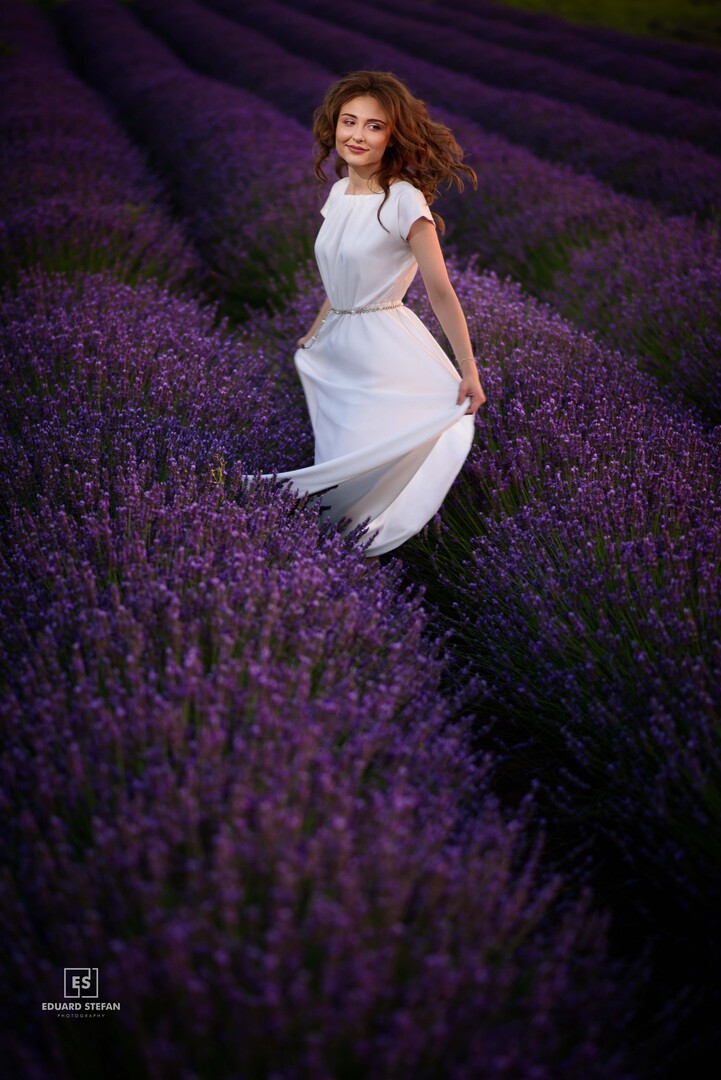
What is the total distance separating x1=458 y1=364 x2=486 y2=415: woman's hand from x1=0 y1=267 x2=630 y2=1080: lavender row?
1.85ft

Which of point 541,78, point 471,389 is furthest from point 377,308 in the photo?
point 541,78

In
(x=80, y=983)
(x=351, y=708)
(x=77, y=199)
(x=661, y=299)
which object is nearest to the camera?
(x=80, y=983)

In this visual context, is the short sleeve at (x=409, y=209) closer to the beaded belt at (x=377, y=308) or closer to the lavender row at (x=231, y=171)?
the beaded belt at (x=377, y=308)

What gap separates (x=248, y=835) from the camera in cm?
103

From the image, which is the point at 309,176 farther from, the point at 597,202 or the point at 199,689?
the point at 199,689

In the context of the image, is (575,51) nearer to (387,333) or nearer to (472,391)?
(387,333)

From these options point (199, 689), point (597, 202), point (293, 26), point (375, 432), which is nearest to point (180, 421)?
point (375, 432)

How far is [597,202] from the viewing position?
4.78 metres

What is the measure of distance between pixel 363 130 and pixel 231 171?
3.89m

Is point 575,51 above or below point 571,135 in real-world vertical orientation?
above

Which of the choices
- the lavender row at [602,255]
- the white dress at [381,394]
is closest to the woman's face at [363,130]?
the white dress at [381,394]

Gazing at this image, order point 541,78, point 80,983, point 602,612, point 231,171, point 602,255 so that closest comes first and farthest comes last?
1. point 80,983
2. point 602,612
3. point 602,255
4. point 231,171
5. point 541,78

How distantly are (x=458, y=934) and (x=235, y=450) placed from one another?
164cm

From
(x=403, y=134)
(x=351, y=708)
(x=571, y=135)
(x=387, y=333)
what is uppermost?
(x=571, y=135)
